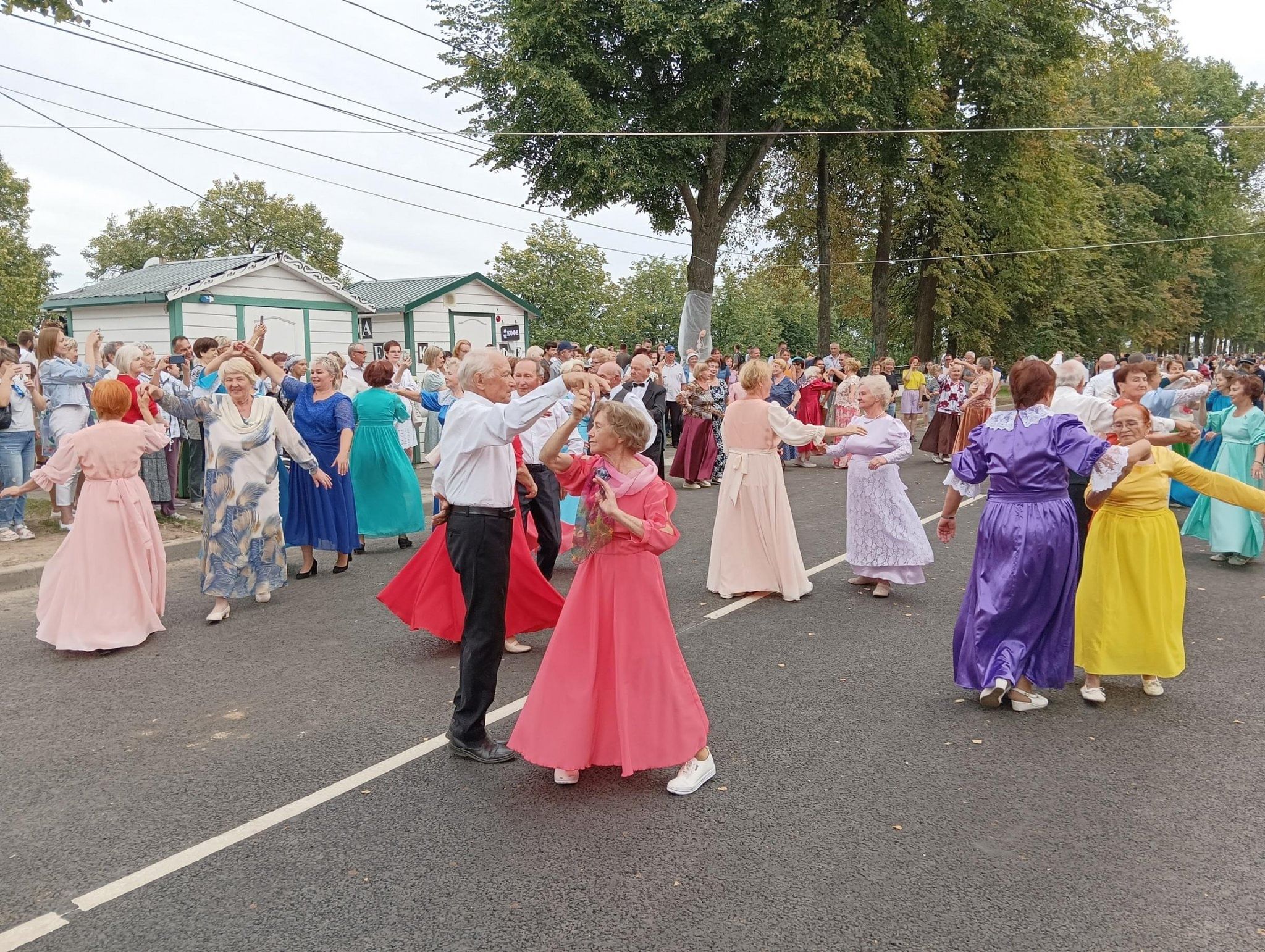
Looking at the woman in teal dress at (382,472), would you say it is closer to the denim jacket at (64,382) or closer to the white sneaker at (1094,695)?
the denim jacket at (64,382)

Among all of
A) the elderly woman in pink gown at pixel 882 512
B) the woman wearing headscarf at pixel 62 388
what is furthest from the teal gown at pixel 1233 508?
the woman wearing headscarf at pixel 62 388

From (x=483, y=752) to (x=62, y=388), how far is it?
8518 mm

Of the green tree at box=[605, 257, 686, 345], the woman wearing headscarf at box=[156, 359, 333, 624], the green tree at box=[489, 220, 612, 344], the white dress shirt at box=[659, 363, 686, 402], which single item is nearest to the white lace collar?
the woman wearing headscarf at box=[156, 359, 333, 624]

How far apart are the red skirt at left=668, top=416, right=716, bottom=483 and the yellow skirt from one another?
10.4m

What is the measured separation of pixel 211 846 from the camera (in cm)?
403

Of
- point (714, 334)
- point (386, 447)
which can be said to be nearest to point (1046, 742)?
point (386, 447)

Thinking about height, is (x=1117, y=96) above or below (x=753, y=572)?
above

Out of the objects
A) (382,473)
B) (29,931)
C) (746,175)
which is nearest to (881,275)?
(746,175)

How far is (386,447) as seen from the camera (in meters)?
9.96

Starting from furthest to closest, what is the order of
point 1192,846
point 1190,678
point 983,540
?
1. point 1190,678
2. point 983,540
3. point 1192,846

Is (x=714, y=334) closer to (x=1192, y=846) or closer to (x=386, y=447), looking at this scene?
Result: (x=386, y=447)

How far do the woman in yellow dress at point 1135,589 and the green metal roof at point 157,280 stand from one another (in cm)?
2008

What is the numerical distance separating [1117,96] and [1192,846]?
160 feet

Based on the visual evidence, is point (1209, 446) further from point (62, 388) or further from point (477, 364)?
point (62, 388)
